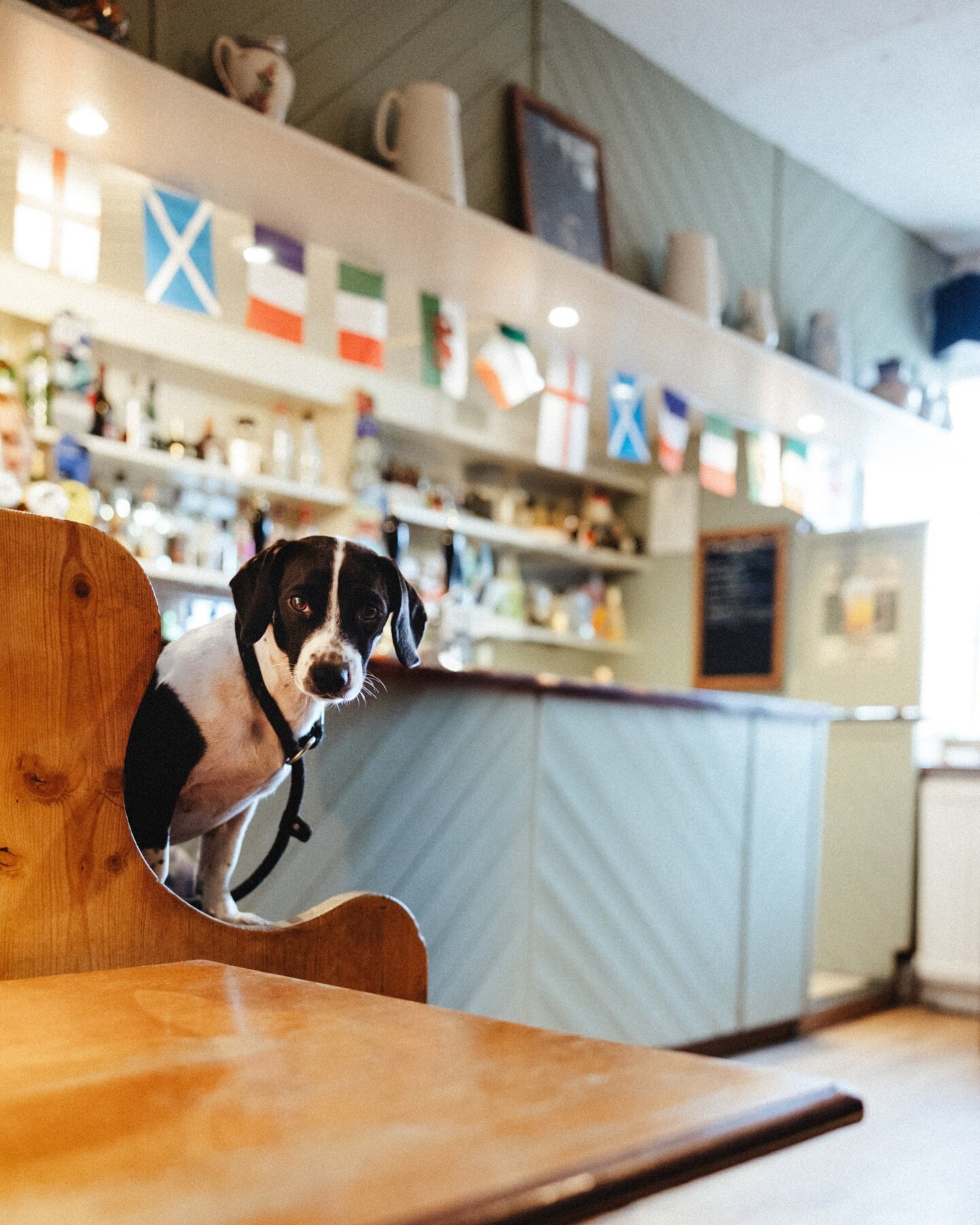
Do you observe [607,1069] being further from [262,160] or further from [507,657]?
[507,657]

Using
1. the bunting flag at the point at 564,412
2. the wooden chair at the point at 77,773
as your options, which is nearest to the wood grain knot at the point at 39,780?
the wooden chair at the point at 77,773

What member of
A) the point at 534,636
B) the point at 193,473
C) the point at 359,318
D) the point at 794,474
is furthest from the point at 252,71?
the point at 534,636

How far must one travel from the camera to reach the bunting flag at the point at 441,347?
3.36m

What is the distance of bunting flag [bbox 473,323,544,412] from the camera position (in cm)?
361

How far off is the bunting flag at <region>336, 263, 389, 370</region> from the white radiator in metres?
3.04

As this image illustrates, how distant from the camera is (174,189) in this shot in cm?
275

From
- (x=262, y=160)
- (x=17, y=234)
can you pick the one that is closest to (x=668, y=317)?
(x=262, y=160)

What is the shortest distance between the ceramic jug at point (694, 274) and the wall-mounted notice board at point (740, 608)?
79.9 inches

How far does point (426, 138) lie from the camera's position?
2.94 meters

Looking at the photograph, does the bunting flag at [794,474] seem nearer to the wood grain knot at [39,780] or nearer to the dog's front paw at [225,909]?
the dog's front paw at [225,909]

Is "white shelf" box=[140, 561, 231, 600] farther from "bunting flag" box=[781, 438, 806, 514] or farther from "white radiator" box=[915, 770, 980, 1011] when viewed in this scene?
"white radiator" box=[915, 770, 980, 1011]

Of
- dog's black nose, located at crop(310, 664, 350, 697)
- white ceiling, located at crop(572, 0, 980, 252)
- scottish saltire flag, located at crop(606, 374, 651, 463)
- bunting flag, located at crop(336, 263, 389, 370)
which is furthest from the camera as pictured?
scottish saltire flag, located at crop(606, 374, 651, 463)

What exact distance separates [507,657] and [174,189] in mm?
3672

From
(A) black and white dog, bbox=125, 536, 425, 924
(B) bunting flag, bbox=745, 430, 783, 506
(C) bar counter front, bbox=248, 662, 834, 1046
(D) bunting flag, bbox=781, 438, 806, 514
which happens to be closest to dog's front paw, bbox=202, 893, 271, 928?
(A) black and white dog, bbox=125, 536, 425, 924
